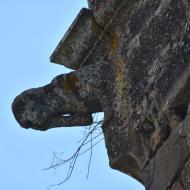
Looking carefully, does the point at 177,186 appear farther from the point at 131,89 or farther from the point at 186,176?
the point at 131,89

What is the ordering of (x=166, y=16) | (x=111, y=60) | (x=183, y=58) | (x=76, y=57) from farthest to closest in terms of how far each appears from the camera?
(x=76, y=57) < (x=111, y=60) < (x=166, y=16) < (x=183, y=58)

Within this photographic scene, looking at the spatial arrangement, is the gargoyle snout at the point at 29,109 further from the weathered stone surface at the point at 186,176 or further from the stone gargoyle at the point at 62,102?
the weathered stone surface at the point at 186,176

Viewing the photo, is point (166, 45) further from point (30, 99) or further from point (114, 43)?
point (30, 99)

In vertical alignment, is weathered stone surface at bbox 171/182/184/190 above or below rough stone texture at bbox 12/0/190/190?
below

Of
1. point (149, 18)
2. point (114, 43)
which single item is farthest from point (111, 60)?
point (149, 18)

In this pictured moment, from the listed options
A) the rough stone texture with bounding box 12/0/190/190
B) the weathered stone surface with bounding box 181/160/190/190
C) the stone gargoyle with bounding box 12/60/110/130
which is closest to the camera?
the weathered stone surface with bounding box 181/160/190/190

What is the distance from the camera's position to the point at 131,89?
11.0 ft

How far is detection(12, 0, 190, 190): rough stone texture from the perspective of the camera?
9.93 ft

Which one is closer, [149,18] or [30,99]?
[149,18]

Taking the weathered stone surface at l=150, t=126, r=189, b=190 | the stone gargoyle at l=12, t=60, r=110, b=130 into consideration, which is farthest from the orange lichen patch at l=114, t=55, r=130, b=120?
the weathered stone surface at l=150, t=126, r=189, b=190

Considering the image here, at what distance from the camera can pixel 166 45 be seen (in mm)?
3172

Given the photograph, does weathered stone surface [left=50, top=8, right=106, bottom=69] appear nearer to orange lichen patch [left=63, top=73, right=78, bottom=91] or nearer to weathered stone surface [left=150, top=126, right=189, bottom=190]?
orange lichen patch [left=63, top=73, right=78, bottom=91]

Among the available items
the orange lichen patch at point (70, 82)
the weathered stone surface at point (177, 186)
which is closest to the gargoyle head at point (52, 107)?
the orange lichen patch at point (70, 82)

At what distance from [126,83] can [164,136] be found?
42 centimetres
